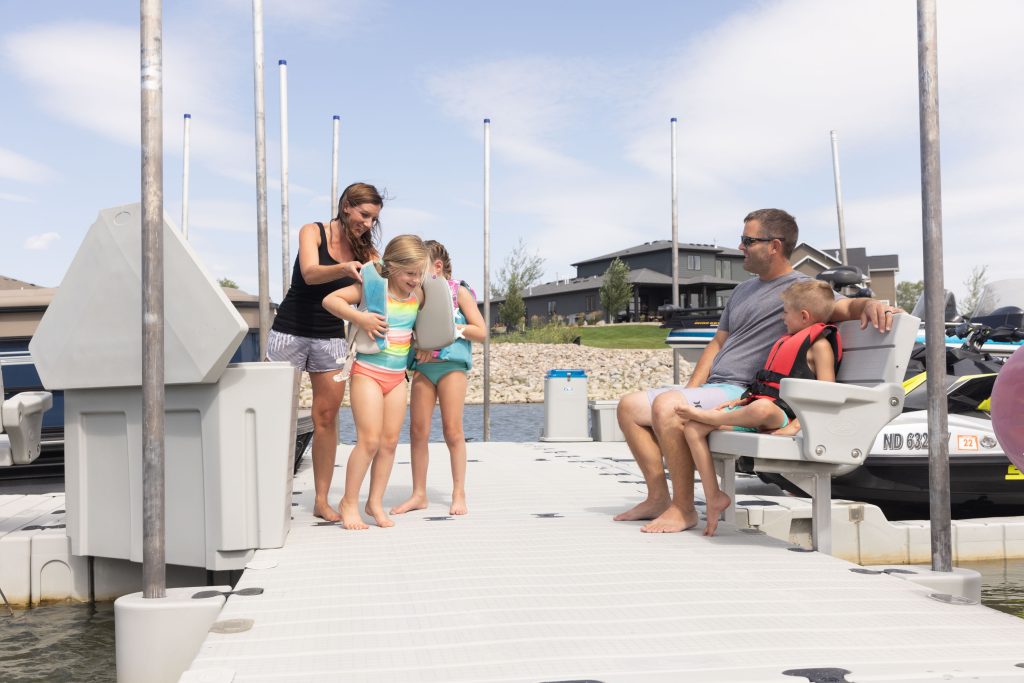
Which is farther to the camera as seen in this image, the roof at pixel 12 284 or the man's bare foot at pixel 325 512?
the roof at pixel 12 284

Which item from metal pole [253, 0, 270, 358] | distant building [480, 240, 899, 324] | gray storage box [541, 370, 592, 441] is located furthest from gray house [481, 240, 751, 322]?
gray storage box [541, 370, 592, 441]

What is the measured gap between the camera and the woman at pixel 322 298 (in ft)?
14.3

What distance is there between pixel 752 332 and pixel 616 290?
53.8m

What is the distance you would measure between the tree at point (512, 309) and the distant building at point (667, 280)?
1588 millimetres

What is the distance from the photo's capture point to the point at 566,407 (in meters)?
11.0

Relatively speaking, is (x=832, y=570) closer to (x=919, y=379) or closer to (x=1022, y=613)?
(x=1022, y=613)

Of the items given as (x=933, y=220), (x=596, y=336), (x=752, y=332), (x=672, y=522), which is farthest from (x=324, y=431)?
(x=596, y=336)

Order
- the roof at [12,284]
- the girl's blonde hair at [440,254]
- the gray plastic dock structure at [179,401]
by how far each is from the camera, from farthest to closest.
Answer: the roof at [12,284] → the girl's blonde hair at [440,254] → the gray plastic dock structure at [179,401]

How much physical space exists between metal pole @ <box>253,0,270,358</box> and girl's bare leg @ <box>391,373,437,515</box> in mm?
5135

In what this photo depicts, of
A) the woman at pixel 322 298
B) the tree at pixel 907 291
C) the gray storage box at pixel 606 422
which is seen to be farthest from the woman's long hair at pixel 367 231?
the tree at pixel 907 291

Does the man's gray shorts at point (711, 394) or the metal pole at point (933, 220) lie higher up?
the metal pole at point (933, 220)

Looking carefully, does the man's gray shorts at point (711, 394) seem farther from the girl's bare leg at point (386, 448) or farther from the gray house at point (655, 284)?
the gray house at point (655, 284)

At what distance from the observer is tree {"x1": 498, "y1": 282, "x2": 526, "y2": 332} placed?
53.9 m

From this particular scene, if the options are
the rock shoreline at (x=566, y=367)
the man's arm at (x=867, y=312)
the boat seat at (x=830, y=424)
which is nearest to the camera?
the boat seat at (x=830, y=424)
